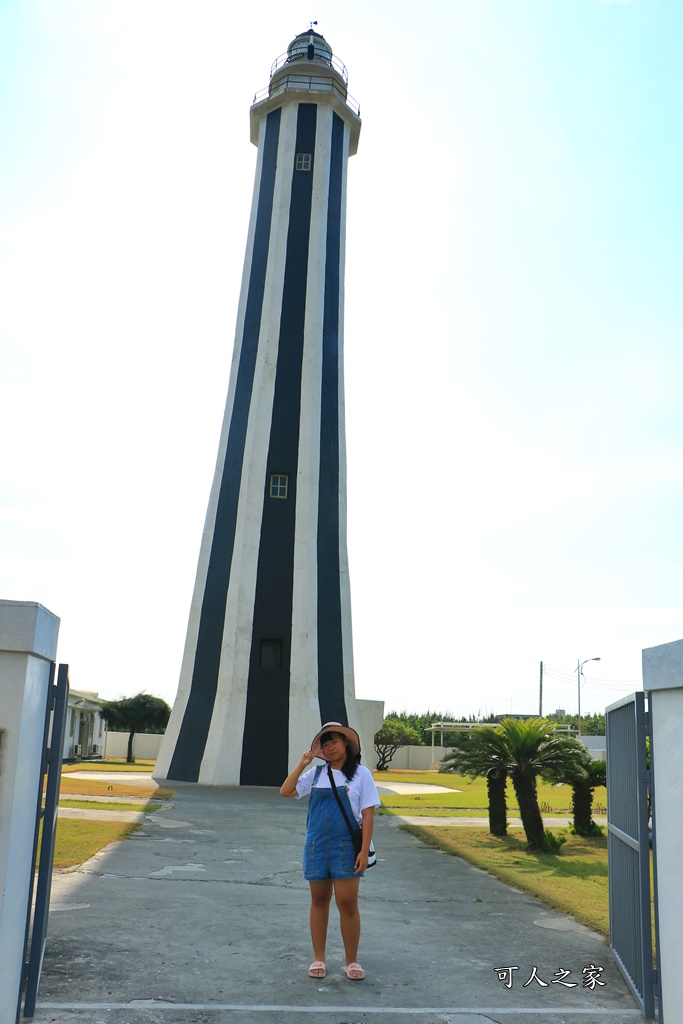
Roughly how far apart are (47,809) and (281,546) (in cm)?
1868

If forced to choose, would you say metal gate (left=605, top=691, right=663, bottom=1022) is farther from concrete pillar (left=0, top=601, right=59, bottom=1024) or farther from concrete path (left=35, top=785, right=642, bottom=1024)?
concrete pillar (left=0, top=601, right=59, bottom=1024)

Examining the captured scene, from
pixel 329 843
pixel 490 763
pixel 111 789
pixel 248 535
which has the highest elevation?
pixel 248 535

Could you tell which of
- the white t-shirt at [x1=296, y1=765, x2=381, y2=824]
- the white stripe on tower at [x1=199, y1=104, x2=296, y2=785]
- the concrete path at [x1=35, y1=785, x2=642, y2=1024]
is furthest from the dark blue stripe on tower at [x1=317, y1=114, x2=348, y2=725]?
the white t-shirt at [x1=296, y1=765, x2=381, y2=824]

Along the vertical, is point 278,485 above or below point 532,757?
above

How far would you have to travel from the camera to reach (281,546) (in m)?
23.7

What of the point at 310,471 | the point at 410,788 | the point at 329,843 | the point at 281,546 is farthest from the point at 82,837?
the point at 410,788

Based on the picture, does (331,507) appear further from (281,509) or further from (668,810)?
(668,810)

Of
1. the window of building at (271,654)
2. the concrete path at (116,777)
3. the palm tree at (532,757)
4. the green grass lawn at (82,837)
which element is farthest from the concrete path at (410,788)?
the green grass lawn at (82,837)

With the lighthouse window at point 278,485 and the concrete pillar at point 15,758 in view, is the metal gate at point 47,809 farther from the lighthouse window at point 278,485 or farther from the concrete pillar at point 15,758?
the lighthouse window at point 278,485

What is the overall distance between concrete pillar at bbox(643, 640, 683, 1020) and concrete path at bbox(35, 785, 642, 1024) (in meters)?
0.65

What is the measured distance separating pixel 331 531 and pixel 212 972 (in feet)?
63.9

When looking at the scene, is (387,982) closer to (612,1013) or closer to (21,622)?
(612,1013)

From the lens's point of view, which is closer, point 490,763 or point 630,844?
point 630,844

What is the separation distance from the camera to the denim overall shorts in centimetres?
543
